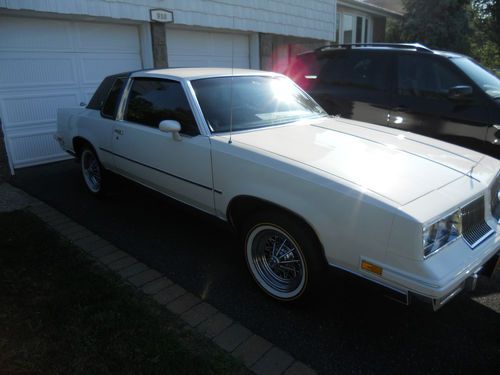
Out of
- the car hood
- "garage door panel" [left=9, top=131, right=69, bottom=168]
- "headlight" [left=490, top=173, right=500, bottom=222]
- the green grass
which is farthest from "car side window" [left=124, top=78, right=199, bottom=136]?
"garage door panel" [left=9, top=131, right=69, bottom=168]

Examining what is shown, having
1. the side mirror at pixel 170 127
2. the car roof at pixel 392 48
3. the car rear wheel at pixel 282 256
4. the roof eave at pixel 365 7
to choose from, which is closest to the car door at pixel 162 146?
the side mirror at pixel 170 127

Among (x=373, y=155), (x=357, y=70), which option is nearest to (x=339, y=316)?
(x=373, y=155)

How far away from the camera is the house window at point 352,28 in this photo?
659 inches

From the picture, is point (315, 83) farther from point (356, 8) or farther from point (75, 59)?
point (356, 8)

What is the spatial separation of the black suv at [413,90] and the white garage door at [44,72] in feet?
12.8

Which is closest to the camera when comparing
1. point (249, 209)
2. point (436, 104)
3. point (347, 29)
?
point (249, 209)

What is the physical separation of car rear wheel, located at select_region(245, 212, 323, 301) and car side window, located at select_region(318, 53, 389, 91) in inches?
142

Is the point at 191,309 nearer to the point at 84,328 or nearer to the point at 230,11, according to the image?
the point at 84,328

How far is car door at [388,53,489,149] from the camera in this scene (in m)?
4.77

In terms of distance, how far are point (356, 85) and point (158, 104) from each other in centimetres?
322

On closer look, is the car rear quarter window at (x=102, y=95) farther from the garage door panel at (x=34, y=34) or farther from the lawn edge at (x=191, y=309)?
the garage door panel at (x=34, y=34)

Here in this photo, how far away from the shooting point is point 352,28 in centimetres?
1830

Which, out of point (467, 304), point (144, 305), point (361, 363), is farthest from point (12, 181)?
point (467, 304)

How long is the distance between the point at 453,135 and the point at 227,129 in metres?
3.14
